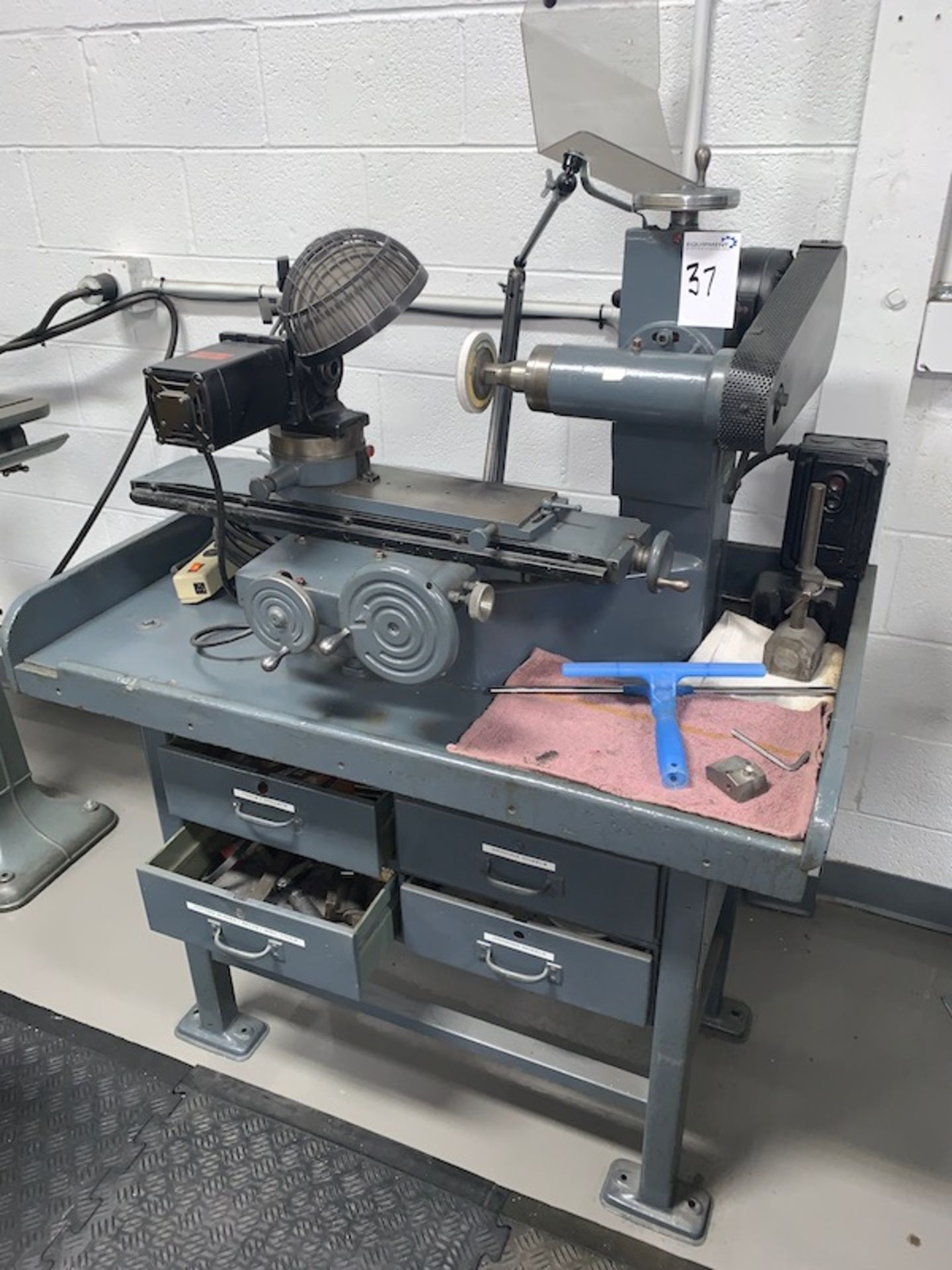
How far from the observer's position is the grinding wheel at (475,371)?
1058mm

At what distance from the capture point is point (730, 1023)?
167 cm

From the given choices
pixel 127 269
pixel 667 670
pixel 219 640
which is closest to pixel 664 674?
pixel 667 670

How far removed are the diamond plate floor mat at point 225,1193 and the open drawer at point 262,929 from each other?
0.96 feet

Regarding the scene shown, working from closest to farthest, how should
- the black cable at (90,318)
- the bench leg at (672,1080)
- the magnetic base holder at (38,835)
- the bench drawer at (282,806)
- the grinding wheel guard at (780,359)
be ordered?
the grinding wheel guard at (780,359) < the bench leg at (672,1080) < the bench drawer at (282,806) < the black cable at (90,318) < the magnetic base holder at (38,835)

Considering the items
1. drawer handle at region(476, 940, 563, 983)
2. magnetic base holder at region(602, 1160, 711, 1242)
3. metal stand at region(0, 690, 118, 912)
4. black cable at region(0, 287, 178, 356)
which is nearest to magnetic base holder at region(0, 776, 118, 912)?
metal stand at region(0, 690, 118, 912)

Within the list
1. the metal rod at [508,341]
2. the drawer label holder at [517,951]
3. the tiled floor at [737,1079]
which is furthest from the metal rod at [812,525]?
the tiled floor at [737,1079]

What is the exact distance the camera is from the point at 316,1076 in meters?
1.60

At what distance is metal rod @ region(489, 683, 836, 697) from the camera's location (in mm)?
1138

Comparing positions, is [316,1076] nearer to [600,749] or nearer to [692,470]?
[600,749]

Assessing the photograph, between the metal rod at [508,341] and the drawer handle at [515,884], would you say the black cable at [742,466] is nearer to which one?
the metal rod at [508,341]

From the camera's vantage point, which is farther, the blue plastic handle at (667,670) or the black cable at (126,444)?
the black cable at (126,444)

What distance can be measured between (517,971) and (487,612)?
0.51m

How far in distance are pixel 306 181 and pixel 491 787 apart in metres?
1.21

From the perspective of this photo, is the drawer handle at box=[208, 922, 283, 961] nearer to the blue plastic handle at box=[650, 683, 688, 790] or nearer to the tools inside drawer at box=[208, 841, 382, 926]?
the tools inside drawer at box=[208, 841, 382, 926]
